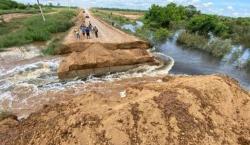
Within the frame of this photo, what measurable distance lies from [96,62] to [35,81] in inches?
182

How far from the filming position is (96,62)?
80.0ft

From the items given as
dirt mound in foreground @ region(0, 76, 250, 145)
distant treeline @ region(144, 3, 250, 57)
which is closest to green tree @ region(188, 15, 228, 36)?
distant treeline @ region(144, 3, 250, 57)

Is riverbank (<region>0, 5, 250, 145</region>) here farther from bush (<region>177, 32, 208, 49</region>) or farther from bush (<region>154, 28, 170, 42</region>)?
bush (<region>154, 28, 170, 42</region>)

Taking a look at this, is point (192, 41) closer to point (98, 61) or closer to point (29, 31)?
point (98, 61)

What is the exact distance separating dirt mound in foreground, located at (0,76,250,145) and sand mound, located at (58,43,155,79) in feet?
35.1

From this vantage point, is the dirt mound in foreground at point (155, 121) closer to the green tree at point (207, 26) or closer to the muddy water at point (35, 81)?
the muddy water at point (35, 81)

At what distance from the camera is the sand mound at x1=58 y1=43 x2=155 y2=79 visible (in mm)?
23837

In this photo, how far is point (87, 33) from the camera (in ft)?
109

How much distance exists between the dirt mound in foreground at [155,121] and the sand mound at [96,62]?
1071 centimetres

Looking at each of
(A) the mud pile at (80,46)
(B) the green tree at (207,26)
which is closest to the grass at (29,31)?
(A) the mud pile at (80,46)

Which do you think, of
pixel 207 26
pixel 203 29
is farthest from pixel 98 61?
pixel 207 26

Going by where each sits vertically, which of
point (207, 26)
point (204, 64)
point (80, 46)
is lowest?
point (204, 64)

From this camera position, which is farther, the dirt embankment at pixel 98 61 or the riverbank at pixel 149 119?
the dirt embankment at pixel 98 61

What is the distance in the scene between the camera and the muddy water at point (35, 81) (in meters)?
18.7
